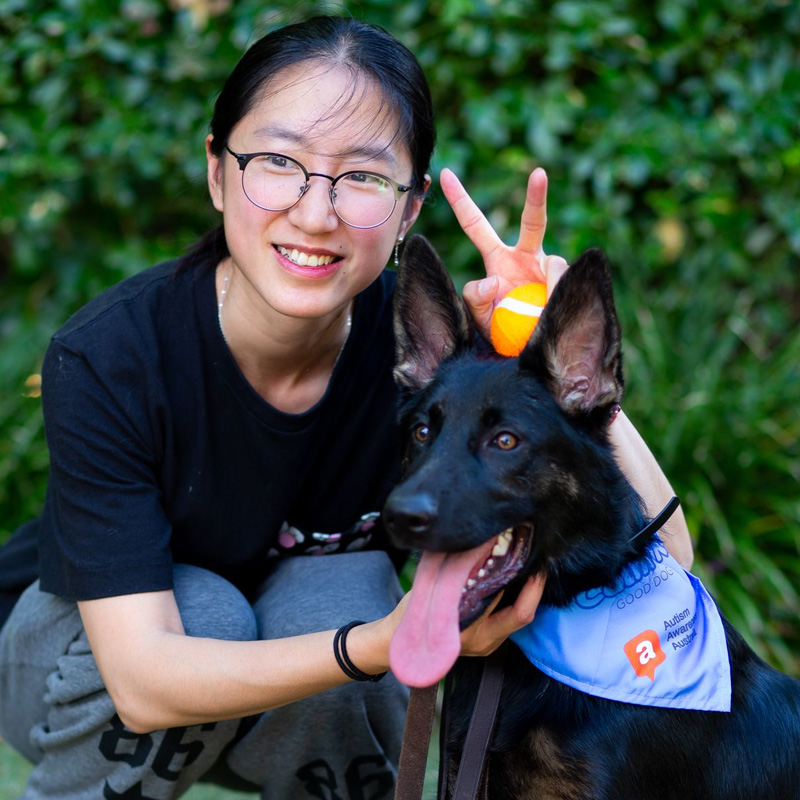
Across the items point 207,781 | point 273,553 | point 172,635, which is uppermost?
point 172,635

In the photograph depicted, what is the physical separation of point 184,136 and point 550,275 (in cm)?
289

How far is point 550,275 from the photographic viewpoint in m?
2.29

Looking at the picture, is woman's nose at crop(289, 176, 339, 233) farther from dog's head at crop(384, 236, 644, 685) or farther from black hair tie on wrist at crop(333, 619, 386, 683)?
black hair tie on wrist at crop(333, 619, 386, 683)

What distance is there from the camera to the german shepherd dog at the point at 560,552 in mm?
1924

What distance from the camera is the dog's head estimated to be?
1.81 m

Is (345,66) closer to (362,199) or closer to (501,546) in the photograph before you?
(362,199)

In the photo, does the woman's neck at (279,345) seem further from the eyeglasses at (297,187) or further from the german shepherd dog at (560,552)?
the german shepherd dog at (560,552)

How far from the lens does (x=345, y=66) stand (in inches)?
92.6

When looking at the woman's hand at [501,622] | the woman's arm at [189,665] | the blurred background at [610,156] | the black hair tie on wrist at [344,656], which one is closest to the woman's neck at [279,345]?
the woman's arm at [189,665]

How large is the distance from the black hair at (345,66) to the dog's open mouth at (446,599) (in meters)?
1.06

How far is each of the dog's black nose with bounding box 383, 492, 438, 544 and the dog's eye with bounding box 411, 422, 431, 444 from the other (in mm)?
320

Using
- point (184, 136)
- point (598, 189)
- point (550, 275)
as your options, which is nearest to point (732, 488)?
point (598, 189)

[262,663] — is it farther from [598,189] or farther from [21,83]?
[21,83]

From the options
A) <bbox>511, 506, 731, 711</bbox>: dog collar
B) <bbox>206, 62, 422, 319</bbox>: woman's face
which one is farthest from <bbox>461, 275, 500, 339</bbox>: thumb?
<bbox>511, 506, 731, 711</bbox>: dog collar
